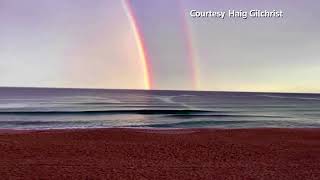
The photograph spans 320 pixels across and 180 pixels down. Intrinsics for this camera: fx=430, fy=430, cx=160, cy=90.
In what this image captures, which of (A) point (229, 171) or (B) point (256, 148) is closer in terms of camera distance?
(A) point (229, 171)

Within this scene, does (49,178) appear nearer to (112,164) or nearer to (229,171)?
(112,164)

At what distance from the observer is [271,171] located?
11.3 metres

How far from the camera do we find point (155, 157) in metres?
13.4

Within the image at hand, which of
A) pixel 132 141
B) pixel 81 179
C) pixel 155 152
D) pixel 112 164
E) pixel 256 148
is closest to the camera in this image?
pixel 81 179

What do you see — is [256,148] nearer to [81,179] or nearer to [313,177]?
[313,177]

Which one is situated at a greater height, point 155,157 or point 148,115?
point 148,115

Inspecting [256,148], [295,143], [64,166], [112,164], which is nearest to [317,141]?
[295,143]

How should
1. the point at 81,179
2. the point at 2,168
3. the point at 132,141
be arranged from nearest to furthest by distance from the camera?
the point at 81,179, the point at 2,168, the point at 132,141

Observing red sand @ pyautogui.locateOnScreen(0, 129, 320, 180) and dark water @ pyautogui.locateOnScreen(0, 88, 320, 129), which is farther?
dark water @ pyautogui.locateOnScreen(0, 88, 320, 129)

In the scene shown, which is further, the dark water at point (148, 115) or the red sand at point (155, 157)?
the dark water at point (148, 115)

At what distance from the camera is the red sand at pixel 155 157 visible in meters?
10.8

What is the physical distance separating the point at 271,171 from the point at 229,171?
1.11 metres

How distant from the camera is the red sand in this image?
35.5ft

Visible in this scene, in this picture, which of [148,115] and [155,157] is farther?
[148,115]
